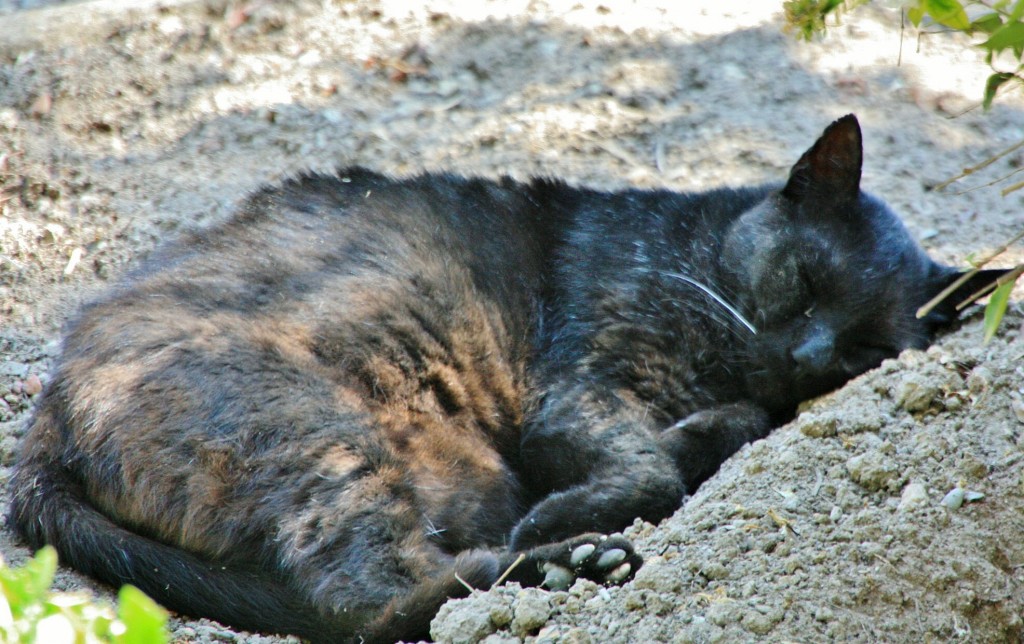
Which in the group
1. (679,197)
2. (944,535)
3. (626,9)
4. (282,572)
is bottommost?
(282,572)

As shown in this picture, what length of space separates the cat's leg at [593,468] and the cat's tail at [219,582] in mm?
345

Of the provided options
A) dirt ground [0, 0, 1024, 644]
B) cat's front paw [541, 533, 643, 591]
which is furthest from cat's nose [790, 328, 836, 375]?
cat's front paw [541, 533, 643, 591]

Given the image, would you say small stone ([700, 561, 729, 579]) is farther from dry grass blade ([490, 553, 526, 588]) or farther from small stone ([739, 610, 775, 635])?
dry grass blade ([490, 553, 526, 588])

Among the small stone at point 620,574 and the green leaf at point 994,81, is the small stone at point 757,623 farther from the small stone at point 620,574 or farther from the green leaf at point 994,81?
the green leaf at point 994,81

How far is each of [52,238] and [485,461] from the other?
8.38 ft

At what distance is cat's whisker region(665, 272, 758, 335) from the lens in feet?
10.6

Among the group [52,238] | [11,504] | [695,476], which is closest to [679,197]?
[695,476]

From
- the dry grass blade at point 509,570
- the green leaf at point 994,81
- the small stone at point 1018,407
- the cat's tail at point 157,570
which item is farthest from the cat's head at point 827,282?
the cat's tail at point 157,570

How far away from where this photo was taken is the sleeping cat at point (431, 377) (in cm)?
242

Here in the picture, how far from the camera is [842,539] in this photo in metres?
2.16

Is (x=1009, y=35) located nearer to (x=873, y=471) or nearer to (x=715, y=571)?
(x=873, y=471)

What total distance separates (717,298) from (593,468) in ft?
2.69

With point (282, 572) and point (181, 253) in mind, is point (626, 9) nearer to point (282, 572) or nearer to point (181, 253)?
point (181, 253)

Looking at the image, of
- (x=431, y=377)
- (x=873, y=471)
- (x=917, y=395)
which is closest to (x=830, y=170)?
(x=917, y=395)
